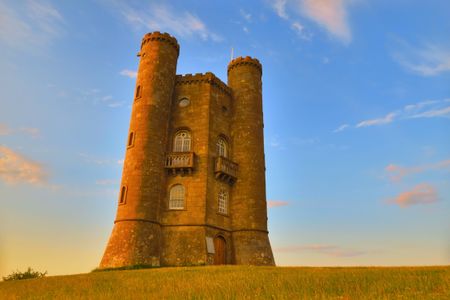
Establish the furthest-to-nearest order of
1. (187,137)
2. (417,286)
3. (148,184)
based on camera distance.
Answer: (187,137) → (148,184) → (417,286)

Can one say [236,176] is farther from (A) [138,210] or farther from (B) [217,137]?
Answer: (A) [138,210]

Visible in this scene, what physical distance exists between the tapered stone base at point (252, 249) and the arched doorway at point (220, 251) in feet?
2.99

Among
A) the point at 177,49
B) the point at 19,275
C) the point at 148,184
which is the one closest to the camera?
the point at 19,275

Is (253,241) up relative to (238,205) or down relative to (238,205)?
down

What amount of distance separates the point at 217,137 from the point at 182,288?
20.1 metres

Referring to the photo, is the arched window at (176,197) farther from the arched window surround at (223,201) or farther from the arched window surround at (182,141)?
the arched window surround at (182,141)

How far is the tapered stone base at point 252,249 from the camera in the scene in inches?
1150

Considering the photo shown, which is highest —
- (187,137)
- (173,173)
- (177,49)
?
(177,49)

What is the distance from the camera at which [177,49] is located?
3444cm

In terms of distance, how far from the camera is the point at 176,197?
29.7 m

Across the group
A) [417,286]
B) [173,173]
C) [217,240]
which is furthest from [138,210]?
[417,286]

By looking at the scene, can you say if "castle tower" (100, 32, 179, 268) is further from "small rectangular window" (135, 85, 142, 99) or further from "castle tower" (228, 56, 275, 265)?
"castle tower" (228, 56, 275, 265)

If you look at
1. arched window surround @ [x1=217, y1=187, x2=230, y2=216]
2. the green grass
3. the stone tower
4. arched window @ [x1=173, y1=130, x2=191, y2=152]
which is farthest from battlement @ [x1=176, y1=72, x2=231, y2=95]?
the green grass

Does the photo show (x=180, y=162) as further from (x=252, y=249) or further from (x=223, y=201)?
(x=252, y=249)
